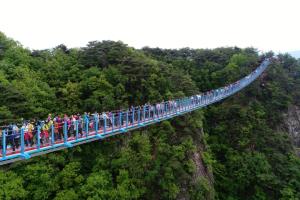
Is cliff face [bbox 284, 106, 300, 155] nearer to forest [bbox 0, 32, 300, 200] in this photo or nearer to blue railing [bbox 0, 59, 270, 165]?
forest [bbox 0, 32, 300, 200]

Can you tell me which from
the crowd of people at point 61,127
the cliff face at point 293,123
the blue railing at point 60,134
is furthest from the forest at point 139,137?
the blue railing at point 60,134

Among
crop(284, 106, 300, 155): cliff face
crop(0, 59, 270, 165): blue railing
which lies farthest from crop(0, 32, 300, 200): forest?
crop(0, 59, 270, 165): blue railing

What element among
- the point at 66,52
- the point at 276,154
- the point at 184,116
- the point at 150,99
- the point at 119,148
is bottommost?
the point at 276,154

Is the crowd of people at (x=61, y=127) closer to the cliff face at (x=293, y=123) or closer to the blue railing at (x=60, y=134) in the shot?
the blue railing at (x=60, y=134)

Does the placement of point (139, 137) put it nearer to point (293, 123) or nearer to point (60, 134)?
point (60, 134)

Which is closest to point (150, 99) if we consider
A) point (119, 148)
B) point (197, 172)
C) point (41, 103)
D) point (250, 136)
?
point (119, 148)

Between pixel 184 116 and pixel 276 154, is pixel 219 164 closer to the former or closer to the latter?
pixel 276 154

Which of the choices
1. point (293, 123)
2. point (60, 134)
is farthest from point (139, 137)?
point (293, 123)
